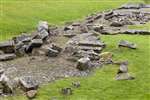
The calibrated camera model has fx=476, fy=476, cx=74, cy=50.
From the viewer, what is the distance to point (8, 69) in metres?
37.2

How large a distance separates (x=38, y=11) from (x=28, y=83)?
35671mm

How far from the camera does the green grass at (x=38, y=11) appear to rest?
58156 millimetres

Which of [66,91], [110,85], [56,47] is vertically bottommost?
[66,91]

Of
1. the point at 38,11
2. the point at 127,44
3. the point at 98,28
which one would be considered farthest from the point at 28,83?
the point at 38,11

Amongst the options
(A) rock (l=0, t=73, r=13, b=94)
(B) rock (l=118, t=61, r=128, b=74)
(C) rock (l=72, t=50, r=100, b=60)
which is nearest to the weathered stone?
(C) rock (l=72, t=50, r=100, b=60)

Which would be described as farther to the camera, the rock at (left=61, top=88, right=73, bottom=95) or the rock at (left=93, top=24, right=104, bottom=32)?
the rock at (left=93, top=24, right=104, bottom=32)

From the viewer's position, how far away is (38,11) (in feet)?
222

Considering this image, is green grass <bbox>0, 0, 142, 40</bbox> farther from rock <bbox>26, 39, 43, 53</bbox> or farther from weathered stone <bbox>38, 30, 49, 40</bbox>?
rock <bbox>26, 39, 43, 53</bbox>

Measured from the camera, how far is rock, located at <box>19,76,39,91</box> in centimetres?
3228

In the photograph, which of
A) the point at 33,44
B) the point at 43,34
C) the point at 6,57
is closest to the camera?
the point at 6,57

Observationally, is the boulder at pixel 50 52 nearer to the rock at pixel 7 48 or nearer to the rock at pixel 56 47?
the rock at pixel 56 47

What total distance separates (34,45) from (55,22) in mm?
22071

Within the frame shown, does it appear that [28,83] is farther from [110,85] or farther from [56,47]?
[56,47]

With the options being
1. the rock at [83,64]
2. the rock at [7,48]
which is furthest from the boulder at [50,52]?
the rock at [83,64]
